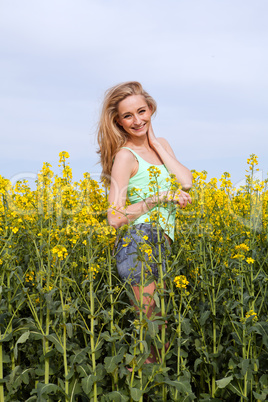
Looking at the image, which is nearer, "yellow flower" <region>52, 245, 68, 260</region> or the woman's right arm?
"yellow flower" <region>52, 245, 68, 260</region>

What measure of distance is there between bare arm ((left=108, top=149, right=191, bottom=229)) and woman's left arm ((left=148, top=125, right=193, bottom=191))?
0.98 ft

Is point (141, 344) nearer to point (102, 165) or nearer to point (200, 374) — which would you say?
point (200, 374)

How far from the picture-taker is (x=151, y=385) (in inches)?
132

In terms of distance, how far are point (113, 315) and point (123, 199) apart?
101 centimetres

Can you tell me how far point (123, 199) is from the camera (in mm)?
3521

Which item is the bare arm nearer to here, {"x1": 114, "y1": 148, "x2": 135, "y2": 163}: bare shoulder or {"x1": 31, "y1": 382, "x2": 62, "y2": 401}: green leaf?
{"x1": 114, "y1": 148, "x2": 135, "y2": 163}: bare shoulder

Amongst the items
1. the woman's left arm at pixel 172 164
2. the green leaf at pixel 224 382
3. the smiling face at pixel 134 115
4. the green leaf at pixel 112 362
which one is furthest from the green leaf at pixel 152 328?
the smiling face at pixel 134 115

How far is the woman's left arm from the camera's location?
3879 mm

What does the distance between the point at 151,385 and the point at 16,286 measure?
1264mm

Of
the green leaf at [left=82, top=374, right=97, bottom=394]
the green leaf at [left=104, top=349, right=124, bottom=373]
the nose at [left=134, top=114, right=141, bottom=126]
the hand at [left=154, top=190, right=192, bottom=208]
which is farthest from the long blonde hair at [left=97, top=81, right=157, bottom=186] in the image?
the green leaf at [left=82, top=374, right=97, bottom=394]

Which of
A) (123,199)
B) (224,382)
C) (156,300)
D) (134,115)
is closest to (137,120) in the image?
(134,115)

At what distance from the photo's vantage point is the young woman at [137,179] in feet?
11.1

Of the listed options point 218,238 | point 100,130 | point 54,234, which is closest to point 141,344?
point 54,234

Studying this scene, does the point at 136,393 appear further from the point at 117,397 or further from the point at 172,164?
the point at 172,164
